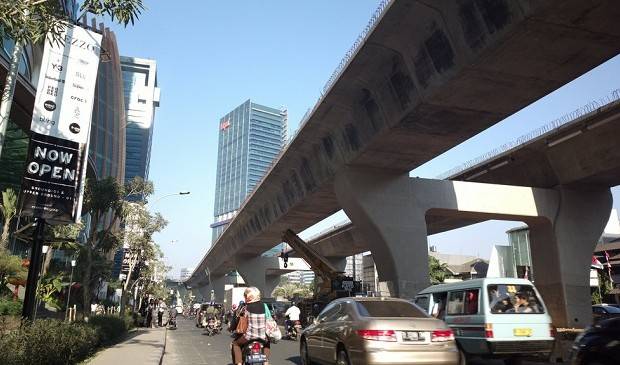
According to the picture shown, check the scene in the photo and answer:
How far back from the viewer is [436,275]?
6569 cm

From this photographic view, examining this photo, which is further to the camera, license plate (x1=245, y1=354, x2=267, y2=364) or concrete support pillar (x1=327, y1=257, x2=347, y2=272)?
concrete support pillar (x1=327, y1=257, x2=347, y2=272)

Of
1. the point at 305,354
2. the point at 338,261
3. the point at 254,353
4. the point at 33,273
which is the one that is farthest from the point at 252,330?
the point at 338,261

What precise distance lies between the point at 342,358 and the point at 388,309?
1.19m

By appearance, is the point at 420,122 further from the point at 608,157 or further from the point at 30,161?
the point at 30,161

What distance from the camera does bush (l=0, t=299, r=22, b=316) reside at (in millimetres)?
22297

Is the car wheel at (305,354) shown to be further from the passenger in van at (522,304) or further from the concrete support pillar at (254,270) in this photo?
the concrete support pillar at (254,270)

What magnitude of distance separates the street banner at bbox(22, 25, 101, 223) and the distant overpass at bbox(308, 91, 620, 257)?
21232mm

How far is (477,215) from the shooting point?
2948 cm

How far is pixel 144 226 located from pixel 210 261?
52.2 metres

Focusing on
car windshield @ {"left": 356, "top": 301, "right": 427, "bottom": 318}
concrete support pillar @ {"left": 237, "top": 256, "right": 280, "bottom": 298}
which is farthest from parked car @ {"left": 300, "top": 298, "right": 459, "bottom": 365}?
concrete support pillar @ {"left": 237, "top": 256, "right": 280, "bottom": 298}

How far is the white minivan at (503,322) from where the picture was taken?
32.1 ft

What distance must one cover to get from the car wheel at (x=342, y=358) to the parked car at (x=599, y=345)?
3747 mm

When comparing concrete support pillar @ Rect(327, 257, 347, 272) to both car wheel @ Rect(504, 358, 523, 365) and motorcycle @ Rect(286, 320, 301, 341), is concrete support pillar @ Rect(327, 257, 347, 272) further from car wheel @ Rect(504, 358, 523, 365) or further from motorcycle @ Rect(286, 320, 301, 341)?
car wheel @ Rect(504, 358, 523, 365)

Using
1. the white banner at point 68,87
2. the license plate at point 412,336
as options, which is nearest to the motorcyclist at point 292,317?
the white banner at point 68,87
